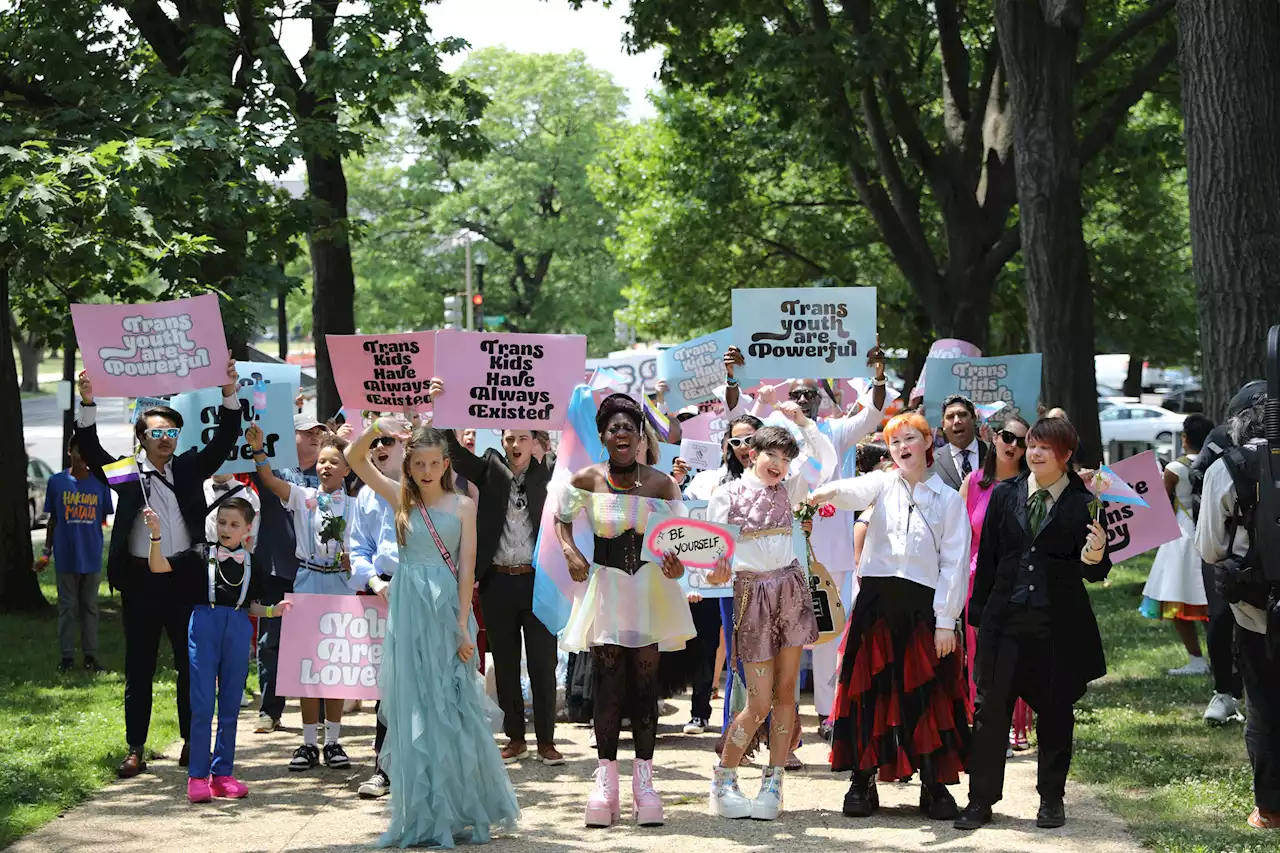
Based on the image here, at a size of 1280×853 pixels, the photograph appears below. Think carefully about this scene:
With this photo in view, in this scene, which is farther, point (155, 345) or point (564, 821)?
point (155, 345)

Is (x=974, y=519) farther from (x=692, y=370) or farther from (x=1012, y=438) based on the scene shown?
(x=692, y=370)

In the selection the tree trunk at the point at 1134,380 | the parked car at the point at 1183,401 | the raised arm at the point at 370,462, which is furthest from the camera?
the parked car at the point at 1183,401

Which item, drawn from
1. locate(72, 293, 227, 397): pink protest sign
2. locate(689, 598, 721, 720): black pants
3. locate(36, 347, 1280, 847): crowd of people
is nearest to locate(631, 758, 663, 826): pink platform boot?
locate(36, 347, 1280, 847): crowd of people

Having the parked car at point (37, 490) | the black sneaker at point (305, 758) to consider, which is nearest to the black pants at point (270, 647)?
the black sneaker at point (305, 758)

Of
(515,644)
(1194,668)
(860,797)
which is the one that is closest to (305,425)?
(515,644)

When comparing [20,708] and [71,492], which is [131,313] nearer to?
[20,708]

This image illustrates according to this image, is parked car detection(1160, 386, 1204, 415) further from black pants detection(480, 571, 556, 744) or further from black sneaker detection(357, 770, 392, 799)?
black sneaker detection(357, 770, 392, 799)

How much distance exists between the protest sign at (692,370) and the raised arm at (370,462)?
5.74 meters

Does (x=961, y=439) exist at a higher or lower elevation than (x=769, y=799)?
higher

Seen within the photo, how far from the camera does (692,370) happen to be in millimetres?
13773

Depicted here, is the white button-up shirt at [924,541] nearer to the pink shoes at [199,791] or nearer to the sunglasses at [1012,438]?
the sunglasses at [1012,438]

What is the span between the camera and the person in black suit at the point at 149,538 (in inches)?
357

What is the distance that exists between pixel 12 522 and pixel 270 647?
7.81 m

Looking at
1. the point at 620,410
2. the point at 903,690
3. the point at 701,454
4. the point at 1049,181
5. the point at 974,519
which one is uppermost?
the point at 1049,181
